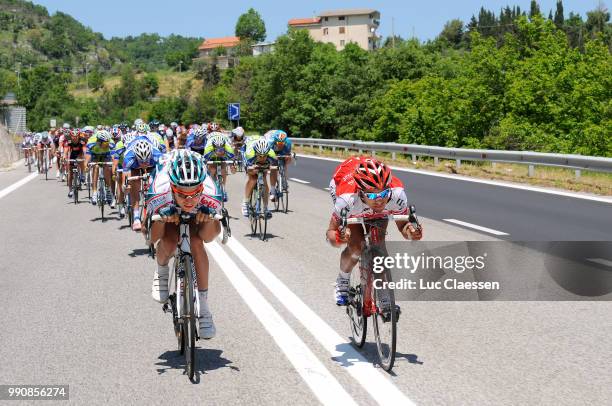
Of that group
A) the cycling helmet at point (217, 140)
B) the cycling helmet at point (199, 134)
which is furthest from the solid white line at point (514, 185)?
the cycling helmet at point (199, 134)

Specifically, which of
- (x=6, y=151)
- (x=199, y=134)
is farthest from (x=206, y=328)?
(x=6, y=151)

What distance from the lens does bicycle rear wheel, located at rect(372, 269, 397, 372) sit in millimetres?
5414

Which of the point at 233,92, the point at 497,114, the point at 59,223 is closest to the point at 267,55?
the point at 233,92

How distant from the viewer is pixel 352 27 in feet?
636

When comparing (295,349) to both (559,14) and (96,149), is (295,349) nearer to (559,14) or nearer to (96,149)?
(96,149)

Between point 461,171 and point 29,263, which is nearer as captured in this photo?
point 29,263

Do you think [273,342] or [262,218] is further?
[262,218]

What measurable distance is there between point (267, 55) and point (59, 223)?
307ft

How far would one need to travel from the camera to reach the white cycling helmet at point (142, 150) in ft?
39.1

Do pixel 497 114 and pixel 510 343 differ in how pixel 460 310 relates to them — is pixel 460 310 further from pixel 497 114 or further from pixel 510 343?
pixel 497 114

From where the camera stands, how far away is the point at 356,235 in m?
6.14

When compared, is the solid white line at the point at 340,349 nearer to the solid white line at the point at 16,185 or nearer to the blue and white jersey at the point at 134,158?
the blue and white jersey at the point at 134,158

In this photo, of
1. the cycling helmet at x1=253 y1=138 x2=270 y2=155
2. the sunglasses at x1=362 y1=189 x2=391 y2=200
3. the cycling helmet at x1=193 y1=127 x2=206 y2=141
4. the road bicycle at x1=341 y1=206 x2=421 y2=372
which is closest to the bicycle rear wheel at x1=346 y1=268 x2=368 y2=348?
the road bicycle at x1=341 y1=206 x2=421 y2=372

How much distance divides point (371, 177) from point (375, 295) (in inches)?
31.5
